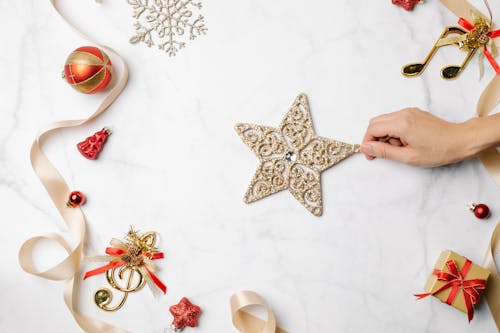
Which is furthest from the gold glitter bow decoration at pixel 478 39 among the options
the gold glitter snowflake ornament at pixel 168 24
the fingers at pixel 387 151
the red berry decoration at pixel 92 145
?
the red berry decoration at pixel 92 145

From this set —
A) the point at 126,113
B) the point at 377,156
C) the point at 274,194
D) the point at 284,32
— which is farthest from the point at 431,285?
the point at 126,113

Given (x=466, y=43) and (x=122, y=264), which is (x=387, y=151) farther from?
(x=122, y=264)

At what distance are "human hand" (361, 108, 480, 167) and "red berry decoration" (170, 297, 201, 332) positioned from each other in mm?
856

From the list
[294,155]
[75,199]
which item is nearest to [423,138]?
[294,155]

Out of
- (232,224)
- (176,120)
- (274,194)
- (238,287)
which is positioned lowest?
(238,287)

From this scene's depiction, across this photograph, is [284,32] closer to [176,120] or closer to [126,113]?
[176,120]

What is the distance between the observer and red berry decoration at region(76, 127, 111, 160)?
1.79 meters

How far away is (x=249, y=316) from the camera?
1782mm

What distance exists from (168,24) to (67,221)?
823 mm

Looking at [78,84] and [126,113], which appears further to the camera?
[126,113]

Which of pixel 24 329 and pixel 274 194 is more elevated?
pixel 274 194

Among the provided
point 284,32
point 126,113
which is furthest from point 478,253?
point 126,113

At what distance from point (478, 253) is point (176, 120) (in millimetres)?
1200

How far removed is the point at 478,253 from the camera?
1.77 m
